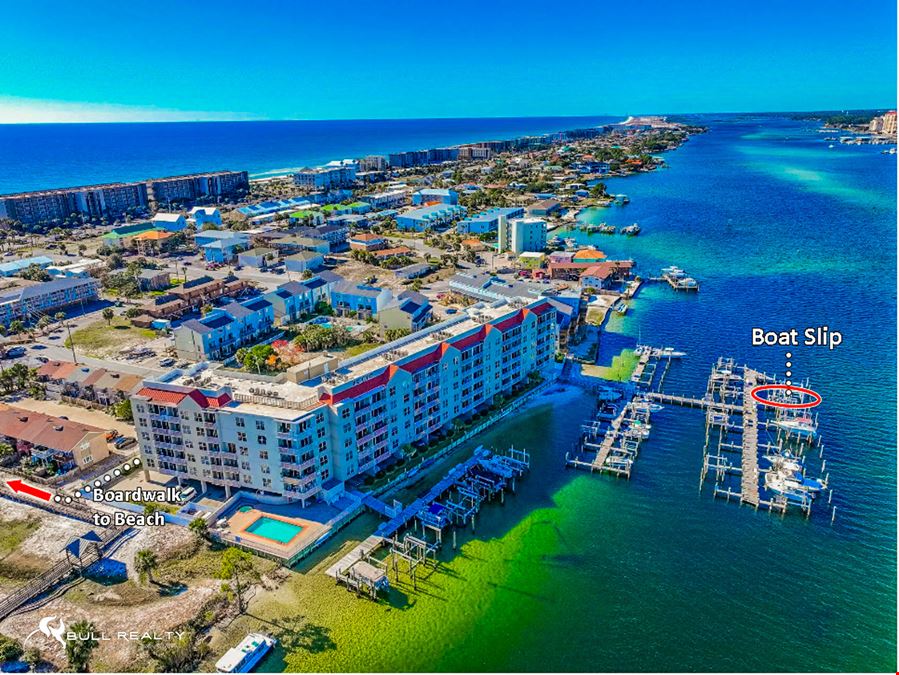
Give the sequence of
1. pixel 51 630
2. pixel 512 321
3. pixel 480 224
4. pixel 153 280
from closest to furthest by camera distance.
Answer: pixel 51 630
pixel 512 321
pixel 153 280
pixel 480 224

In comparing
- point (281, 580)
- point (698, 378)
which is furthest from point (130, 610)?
point (698, 378)

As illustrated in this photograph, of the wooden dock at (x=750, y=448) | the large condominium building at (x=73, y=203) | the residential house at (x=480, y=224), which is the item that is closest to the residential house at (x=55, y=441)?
the wooden dock at (x=750, y=448)

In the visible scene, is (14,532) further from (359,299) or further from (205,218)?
(205,218)

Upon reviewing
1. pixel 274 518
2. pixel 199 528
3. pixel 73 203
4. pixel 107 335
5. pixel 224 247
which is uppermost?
pixel 73 203

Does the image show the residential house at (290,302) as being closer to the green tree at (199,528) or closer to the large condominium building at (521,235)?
the green tree at (199,528)

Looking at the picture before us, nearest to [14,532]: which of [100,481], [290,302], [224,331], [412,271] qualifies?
[100,481]

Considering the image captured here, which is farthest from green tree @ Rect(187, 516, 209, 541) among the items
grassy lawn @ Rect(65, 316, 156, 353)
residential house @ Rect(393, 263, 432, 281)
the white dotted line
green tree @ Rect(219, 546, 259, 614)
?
residential house @ Rect(393, 263, 432, 281)

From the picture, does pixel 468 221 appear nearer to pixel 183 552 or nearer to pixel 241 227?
pixel 241 227
